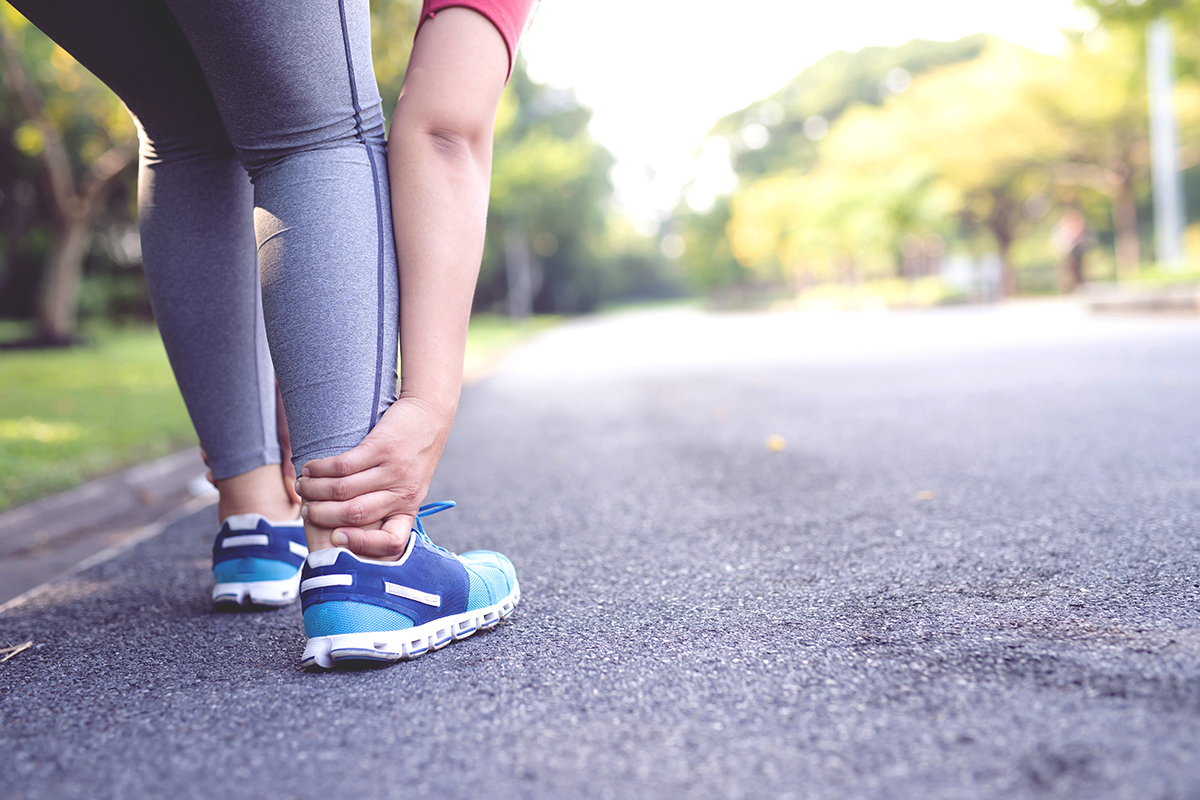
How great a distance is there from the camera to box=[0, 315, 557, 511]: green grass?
11.6ft

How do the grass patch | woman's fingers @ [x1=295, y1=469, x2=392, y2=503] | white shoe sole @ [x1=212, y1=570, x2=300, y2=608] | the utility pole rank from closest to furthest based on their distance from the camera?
woman's fingers @ [x1=295, y1=469, x2=392, y2=503], white shoe sole @ [x1=212, y1=570, x2=300, y2=608], the grass patch, the utility pole

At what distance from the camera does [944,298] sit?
22453 mm

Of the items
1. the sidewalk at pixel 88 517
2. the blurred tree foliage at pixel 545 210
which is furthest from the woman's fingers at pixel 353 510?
the blurred tree foliage at pixel 545 210

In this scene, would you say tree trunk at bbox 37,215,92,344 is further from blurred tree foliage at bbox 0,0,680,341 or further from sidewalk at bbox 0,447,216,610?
sidewalk at bbox 0,447,216,610

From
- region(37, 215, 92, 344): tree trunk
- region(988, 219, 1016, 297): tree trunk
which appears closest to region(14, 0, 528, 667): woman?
region(37, 215, 92, 344): tree trunk

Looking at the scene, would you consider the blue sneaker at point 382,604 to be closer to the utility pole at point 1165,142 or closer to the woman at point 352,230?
the woman at point 352,230

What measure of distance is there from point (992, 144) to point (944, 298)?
6076 mm

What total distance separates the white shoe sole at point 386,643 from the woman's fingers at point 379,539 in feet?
0.36

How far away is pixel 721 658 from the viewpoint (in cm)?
122

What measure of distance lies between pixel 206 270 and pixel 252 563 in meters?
0.54

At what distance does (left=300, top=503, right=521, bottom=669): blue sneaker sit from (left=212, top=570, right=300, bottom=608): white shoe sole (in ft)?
1.32

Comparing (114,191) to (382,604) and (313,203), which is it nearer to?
(313,203)

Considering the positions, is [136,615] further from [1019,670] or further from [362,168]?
[1019,670]

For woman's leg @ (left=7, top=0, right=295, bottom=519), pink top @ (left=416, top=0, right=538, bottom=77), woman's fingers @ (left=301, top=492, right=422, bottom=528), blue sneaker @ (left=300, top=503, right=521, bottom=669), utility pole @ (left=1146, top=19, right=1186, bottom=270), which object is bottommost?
blue sneaker @ (left=300, top=503, right=521, bottom=669)
